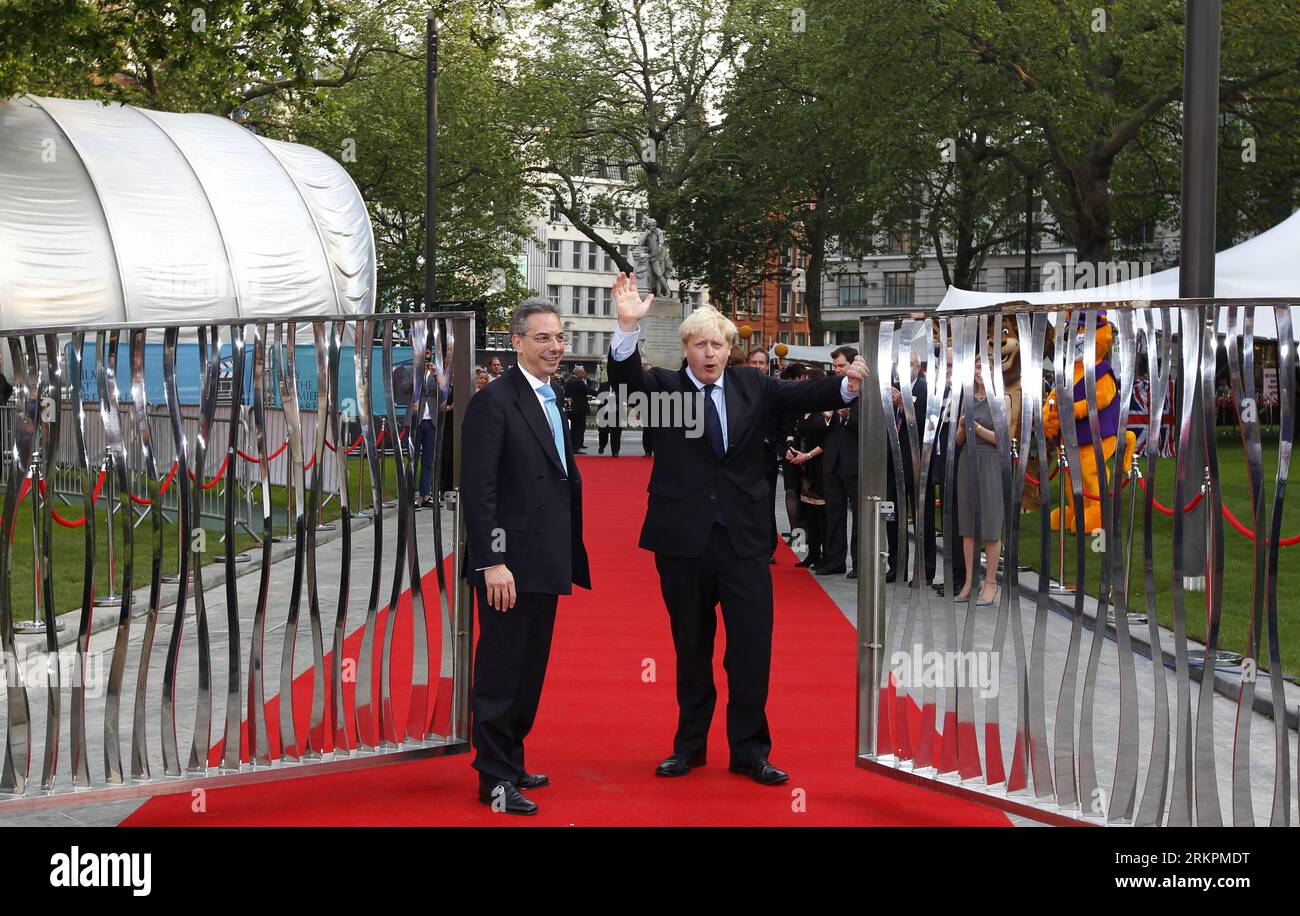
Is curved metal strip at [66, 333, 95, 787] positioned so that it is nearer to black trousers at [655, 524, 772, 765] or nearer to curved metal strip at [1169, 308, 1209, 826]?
black trousers at [655, 524, 772, 765]

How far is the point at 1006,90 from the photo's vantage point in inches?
1118

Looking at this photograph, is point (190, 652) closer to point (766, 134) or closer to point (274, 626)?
point (274, 626)

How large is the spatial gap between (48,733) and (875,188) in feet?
97.4

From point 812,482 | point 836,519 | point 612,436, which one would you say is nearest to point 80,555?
point 812,482

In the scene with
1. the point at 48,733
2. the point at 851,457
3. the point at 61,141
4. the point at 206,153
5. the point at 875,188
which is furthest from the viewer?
the point at 875,188

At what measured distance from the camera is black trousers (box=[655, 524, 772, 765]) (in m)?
6.12

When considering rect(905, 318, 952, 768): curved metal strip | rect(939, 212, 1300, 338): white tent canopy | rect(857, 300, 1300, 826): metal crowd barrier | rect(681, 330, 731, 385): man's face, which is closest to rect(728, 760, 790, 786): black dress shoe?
rect(857, 300, 1300, 826): metal crowd barrier

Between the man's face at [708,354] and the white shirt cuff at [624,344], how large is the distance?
0.23 m

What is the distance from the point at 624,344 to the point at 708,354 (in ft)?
1.20

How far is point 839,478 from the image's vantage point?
1262 centimetres

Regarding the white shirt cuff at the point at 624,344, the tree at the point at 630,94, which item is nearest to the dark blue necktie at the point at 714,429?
the white shirt cuff at the point at 624,344

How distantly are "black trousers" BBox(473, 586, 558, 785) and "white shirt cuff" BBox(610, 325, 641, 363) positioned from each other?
100 cm

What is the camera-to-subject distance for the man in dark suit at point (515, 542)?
5.73 metres

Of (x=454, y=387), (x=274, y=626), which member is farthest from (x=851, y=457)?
(x=454, y=387)
